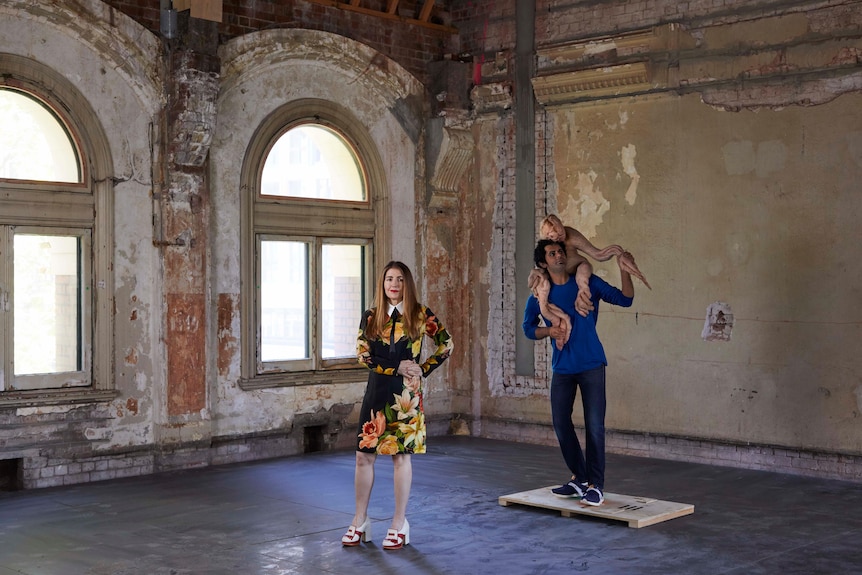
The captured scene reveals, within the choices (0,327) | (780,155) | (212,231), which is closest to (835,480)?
(780,155)

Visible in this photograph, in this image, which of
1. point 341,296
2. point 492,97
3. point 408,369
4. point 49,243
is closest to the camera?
point 408,369

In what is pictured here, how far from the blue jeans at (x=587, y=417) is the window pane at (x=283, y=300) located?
363 cm

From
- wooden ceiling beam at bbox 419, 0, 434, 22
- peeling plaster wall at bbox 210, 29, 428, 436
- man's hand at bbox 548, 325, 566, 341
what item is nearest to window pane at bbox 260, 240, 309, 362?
peeling plaster wall at bbox 210, 29, 428, 436

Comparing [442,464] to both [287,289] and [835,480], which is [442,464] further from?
[835,480]

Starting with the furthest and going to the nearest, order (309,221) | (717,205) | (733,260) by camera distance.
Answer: (309,221) → (717,205) → (733,260)

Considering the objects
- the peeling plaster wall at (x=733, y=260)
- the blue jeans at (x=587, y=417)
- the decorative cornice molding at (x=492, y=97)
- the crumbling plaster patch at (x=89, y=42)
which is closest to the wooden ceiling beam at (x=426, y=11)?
the decorative cornice molding at (x=492, y=97)

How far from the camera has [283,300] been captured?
33.2 ft

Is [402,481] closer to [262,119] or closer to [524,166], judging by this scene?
[262,119]

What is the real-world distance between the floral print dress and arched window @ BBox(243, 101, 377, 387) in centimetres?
371

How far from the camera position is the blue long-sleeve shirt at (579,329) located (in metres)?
7.03

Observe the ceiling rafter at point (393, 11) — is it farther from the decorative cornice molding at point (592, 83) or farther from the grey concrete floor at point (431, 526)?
the grey concrete floor at point (431, 526)

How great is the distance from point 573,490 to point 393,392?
186 centimetres

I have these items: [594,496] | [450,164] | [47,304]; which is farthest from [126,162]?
[594,496]

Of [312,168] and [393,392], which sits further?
[312,168]
